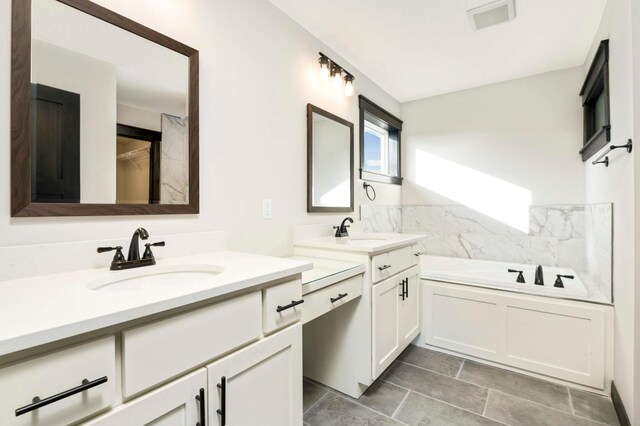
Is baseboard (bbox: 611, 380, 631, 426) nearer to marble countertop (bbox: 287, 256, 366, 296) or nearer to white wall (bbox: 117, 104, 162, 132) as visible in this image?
marble countertop (bbox: 287, 256, 366, 296)

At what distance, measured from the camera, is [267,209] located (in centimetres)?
181

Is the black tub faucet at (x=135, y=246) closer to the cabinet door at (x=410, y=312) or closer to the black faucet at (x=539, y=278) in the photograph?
the cabinet door at (x=410, y=312)

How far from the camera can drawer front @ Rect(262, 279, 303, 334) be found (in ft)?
3.41

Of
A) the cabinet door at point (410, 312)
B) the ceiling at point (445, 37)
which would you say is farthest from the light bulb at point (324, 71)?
the cabinet door at point (410, 312)

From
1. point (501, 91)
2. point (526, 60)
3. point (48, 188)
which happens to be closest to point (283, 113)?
point (48, 188)

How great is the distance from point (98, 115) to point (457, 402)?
7.49ft

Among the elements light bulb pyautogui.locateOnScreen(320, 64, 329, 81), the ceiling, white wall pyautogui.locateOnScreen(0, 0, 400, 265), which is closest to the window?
the ceiling

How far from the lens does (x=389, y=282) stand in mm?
1906

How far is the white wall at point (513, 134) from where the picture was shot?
2709 millimetres

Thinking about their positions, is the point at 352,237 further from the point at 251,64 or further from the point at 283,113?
the point at 251,64

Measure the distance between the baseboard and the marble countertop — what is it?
1.48 metres

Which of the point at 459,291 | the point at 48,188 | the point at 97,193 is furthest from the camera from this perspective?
the point at 459,291

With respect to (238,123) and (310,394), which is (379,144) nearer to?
(238,123)

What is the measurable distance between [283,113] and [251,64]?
0.34 metres
